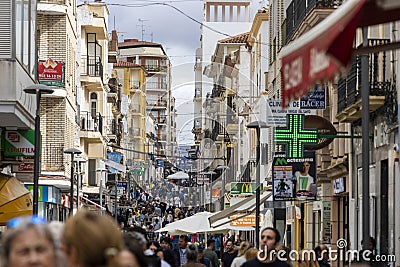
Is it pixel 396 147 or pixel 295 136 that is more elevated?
pixel 295 136

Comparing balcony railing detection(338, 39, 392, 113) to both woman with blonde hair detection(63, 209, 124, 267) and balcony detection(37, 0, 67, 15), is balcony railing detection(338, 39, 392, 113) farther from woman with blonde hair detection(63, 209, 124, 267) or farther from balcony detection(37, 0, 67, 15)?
woman with blonde hair detection(63, 209, 124, 267)

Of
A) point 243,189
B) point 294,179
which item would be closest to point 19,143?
point 294,179

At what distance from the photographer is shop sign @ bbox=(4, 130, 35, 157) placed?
27.3m

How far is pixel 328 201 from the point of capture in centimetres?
4100

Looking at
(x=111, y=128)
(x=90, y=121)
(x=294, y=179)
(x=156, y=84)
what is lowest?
(x=294, y=179)

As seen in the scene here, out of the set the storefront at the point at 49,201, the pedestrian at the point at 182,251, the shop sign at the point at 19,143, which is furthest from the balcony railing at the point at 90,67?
the pedestrian at the point at 182,251

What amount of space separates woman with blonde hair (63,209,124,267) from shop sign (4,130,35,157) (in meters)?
21.6

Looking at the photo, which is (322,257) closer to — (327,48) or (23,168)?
(23,168)

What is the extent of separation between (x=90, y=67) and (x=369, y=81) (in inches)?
1655

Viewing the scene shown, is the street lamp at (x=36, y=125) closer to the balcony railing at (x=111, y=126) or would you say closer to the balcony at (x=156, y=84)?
the balcony railing at (x=111, y=126)

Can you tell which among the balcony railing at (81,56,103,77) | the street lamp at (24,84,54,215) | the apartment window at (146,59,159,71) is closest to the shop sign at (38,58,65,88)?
the street lamp at (24,84,54,215)

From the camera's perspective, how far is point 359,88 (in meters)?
30.0

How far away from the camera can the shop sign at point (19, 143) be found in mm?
27328

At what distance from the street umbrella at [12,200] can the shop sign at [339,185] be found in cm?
1279
